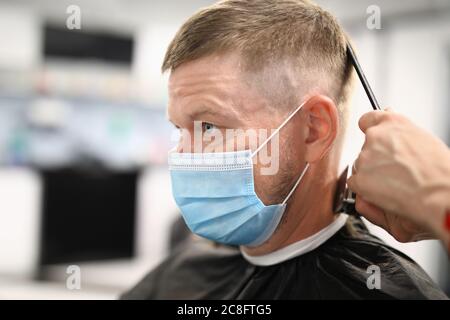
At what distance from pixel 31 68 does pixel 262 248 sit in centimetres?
348

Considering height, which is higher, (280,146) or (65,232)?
(280,146)

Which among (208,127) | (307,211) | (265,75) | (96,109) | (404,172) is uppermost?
(96,109)

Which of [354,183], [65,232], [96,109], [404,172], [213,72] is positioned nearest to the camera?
[404,172]

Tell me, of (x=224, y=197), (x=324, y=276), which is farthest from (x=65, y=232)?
(x=324, y=276)

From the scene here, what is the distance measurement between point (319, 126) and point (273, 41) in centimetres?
27

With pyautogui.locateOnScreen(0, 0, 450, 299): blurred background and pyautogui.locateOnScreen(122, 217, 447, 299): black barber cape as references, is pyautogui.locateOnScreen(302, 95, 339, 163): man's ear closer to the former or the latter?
pyautogui.locateOnScreen(122, 217, 447, 299): black barber cape

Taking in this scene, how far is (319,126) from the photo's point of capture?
1288mm

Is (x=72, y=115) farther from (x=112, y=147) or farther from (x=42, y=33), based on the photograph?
(x=42, y=33)

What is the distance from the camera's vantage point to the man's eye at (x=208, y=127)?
4.18ft

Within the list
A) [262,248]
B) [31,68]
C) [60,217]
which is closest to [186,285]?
[262,248]

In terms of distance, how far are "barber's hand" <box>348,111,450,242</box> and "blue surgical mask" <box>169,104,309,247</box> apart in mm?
281

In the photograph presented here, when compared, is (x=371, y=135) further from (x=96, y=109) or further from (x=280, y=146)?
(x=96, y=109)

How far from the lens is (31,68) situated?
4.12 m

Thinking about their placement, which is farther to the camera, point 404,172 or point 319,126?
point 319,126
